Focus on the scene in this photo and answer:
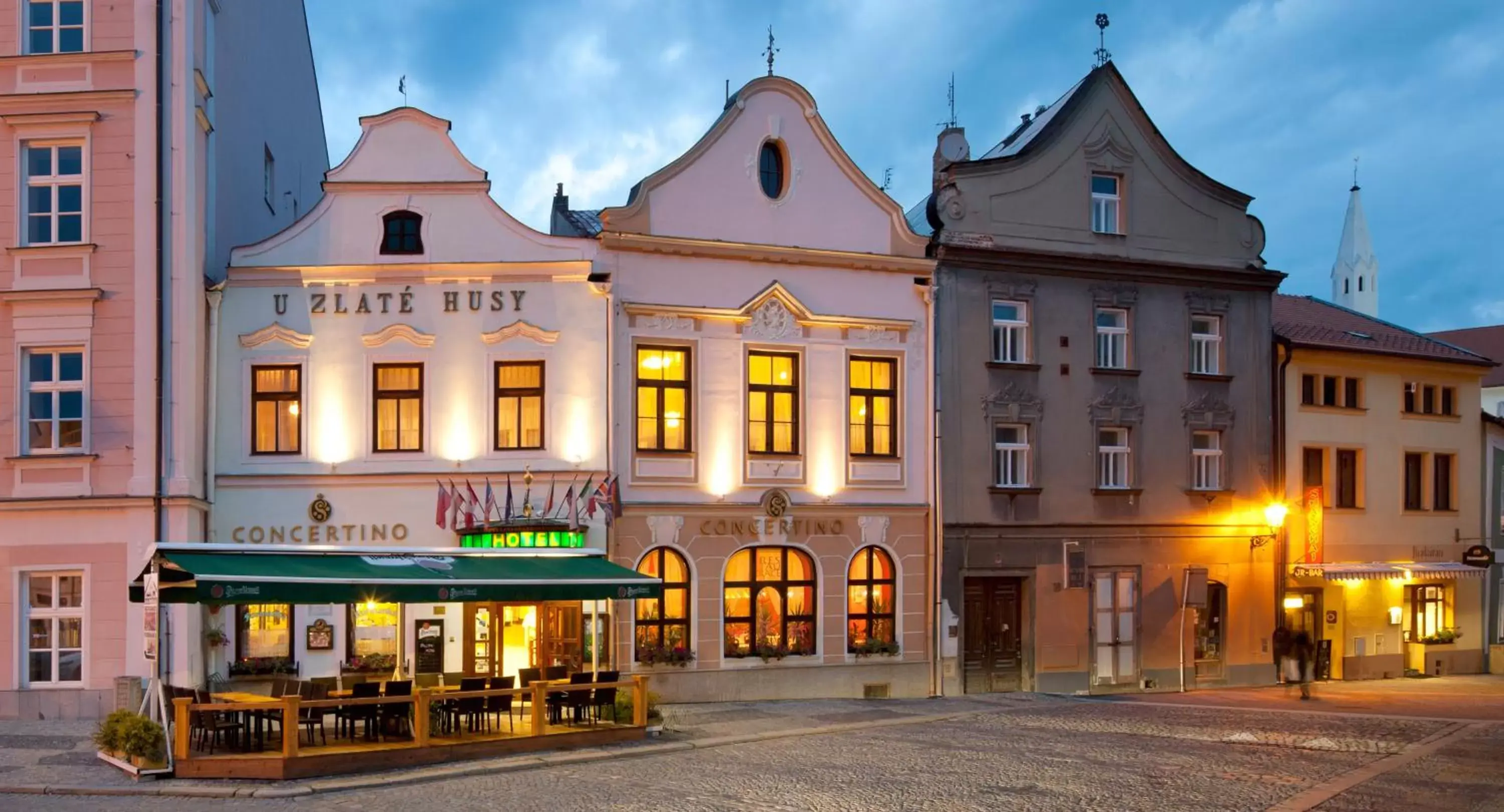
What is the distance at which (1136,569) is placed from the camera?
99.5 ft

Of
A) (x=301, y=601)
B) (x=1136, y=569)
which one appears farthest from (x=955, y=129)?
(x=301, y=601)

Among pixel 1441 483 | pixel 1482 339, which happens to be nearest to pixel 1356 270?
pixel 1482 339

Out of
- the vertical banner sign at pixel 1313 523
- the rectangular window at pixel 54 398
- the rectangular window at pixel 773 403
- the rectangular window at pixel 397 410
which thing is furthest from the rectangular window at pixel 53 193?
the vertical banner sign at pixel 1313 523

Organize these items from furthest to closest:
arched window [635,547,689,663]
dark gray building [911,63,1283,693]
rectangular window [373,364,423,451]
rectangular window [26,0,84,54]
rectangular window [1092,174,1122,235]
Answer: rectangular window [1092,174,1122,235] < dark gray building [911,63,1283,693] < arched window [635,547,689,663] < rectangular window [373,364,423,451] < rectangular window [26,0,84,54]

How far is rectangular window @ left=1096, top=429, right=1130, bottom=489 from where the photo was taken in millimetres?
30312

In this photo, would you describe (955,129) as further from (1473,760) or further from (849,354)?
(1473,760)

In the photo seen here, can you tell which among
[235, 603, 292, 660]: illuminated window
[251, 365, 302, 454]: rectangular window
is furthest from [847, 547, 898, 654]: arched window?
[251, 365, 302, 454]: rectangular window

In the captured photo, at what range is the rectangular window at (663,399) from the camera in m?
26.1

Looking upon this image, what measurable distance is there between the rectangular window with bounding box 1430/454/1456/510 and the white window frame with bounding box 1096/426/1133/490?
33.4 ft

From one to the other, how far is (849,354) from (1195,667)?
10648mm

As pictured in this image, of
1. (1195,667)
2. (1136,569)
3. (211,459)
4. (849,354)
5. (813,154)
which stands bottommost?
(1195,667)

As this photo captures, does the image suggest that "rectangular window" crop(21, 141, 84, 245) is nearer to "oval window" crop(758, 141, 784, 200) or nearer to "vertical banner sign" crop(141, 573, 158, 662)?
"vertical banner sign" crop(141, 573, 158, 662)

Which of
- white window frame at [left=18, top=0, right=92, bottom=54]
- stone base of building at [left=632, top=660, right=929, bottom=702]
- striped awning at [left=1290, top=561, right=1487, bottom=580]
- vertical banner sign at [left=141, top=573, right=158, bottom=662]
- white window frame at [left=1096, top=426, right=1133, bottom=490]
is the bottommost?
stone base of building at [left=632, top=660, right=929, bottom=702]

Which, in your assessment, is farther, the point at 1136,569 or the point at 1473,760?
the point at 1136,569
